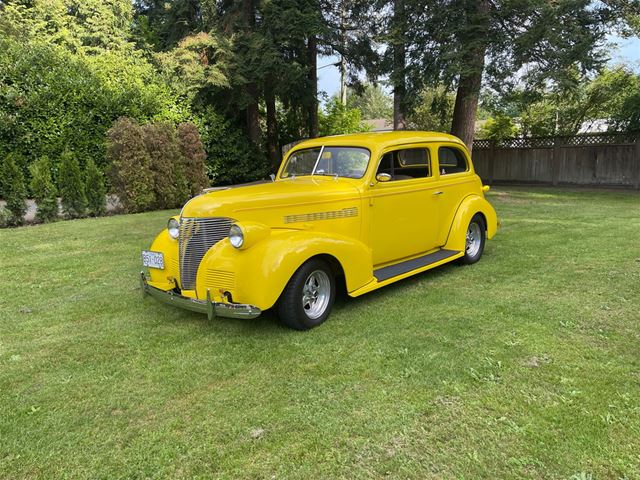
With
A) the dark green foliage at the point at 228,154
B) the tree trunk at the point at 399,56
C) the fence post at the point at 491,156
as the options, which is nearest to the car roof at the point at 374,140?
the tree trunk at the point at 399,56

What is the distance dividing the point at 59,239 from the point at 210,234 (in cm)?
533

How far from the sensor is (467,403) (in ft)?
9.36

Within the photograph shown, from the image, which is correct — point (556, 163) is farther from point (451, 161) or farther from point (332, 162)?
point (332, 162)

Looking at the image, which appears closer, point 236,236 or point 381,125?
point 236,236

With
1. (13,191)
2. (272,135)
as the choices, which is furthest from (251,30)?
(13,191)

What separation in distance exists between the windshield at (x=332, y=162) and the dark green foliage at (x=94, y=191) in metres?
7.08

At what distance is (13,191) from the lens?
966cm

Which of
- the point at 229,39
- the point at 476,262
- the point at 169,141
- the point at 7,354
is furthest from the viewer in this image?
the point at 229,39

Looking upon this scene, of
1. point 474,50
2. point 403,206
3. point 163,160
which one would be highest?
point 474,50

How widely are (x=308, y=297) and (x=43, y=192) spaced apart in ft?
27.6

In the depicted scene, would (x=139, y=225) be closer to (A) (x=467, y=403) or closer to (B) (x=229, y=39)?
(B) (x=229, y=39)

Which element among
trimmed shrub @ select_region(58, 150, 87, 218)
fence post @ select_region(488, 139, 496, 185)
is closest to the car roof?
trimmed shrub @ select_region(58, 150, 87, 218)

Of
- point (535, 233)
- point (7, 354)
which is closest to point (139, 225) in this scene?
point (7, 354)

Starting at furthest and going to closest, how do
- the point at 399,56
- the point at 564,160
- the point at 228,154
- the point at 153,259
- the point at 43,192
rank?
the point at 564,160, the point at 228,154, the point at 399,56, the point at 43,192, the point at 153,259
